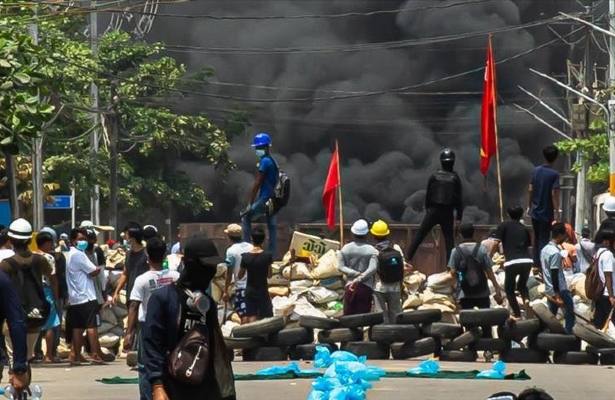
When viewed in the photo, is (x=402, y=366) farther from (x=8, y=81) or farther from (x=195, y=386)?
(x=195, y=386)

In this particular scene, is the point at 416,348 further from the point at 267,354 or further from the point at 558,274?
the point at 558,274

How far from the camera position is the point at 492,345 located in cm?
1983

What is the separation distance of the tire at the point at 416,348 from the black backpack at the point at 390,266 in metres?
0.96

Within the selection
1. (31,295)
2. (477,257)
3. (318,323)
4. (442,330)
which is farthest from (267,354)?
(31,295)

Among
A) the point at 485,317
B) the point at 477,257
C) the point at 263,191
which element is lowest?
the point at 485,317

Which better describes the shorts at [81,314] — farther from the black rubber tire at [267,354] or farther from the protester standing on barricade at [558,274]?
the protester standing on barricade at [558,274]

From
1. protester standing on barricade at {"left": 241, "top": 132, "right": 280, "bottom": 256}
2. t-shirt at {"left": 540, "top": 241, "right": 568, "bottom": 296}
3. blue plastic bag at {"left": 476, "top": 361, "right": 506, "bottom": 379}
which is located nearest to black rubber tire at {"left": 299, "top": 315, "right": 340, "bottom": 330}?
protester standing on barricade at {"left": 241, "top": 132, "right": 280, "bottom": 256}

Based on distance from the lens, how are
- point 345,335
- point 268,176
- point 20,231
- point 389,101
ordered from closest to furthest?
point 20,231 < point 345,335 < point 268,176 < point 389,101

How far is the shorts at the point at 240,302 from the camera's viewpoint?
20.5m

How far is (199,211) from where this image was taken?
181ft

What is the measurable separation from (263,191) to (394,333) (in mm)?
3490

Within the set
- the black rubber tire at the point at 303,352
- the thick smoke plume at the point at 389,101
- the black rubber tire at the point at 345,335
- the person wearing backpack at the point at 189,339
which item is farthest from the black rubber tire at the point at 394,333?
the thick smoke plume at the point at 389,101

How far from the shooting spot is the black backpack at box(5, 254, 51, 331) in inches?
611

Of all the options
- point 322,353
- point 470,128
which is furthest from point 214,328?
point 470,128
